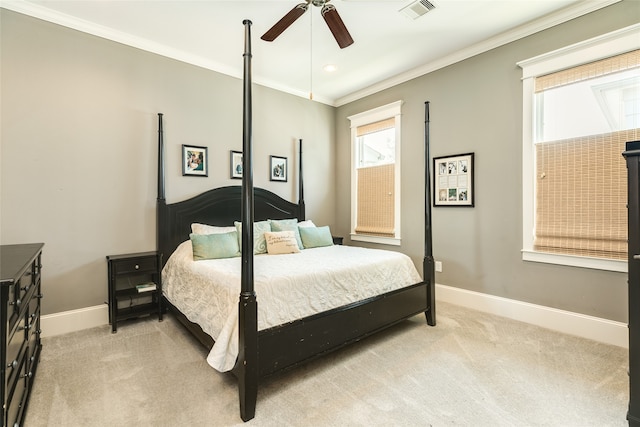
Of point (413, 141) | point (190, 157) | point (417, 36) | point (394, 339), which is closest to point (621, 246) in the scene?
point (394, 339)

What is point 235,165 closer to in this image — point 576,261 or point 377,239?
point 377,239

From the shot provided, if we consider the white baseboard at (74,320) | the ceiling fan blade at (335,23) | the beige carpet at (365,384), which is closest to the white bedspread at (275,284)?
the beige carpet at (365,384)

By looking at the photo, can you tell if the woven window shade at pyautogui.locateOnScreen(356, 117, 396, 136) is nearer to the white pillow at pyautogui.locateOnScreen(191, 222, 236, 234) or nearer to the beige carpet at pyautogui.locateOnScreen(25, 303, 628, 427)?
the white pillow at pyautogui.locateOnScreen(191, 222, 236, 234)

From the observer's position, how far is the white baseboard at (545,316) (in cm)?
243

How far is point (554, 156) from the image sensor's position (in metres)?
2.73

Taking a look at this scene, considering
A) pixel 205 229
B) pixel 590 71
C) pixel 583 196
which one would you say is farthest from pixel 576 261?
pixel 205 229

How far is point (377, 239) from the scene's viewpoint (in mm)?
4273

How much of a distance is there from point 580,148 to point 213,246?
3.34m

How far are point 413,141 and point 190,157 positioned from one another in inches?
106

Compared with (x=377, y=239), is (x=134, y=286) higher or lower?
lower

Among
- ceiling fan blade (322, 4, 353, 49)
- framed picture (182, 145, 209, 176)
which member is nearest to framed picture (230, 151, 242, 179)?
framed picture (182, 145, 209, 176)

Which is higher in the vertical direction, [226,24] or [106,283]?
[226,24]

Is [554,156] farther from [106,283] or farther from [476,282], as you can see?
[106,283]

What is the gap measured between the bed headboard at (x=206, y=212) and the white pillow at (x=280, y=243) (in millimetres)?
600
